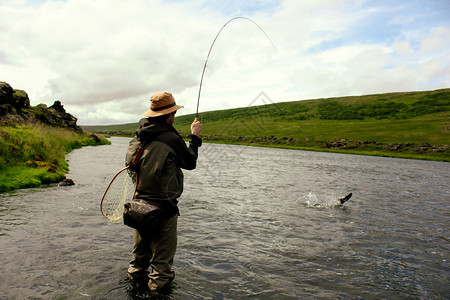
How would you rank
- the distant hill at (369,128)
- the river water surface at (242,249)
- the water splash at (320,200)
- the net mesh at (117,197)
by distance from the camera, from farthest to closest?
the distant hill at (369,128) → the water splash at (320,200) → the net mesh at (117,197) → the river water surface at (242,249)

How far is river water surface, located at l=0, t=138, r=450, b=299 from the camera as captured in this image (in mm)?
5582

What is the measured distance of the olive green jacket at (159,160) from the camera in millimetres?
4621

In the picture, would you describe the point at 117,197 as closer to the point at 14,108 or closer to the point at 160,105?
the point at 160,105

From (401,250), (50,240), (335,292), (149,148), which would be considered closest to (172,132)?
(149,148)

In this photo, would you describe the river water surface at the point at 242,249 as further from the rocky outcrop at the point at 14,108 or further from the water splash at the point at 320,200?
the rocky outcrop at the point at 14,108

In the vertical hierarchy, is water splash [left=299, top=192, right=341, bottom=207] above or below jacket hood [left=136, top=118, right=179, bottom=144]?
below

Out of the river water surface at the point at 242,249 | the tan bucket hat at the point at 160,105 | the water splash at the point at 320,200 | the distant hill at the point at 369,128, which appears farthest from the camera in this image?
the distant hill at the point at 369,128

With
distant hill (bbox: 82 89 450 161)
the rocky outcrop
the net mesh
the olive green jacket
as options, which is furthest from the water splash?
the rocky outcrop

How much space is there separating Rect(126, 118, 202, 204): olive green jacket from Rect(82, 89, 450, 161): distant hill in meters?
25.0

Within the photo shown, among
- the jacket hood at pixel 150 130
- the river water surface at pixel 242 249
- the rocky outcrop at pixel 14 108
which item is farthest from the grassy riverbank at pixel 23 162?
the jacket hood at pixel 150 130

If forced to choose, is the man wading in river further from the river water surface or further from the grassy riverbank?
the grassy riverbank

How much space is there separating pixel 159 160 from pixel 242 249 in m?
4.26

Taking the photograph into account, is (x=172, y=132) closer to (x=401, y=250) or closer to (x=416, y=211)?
(x=401, y=250)

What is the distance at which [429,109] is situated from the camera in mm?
109562
